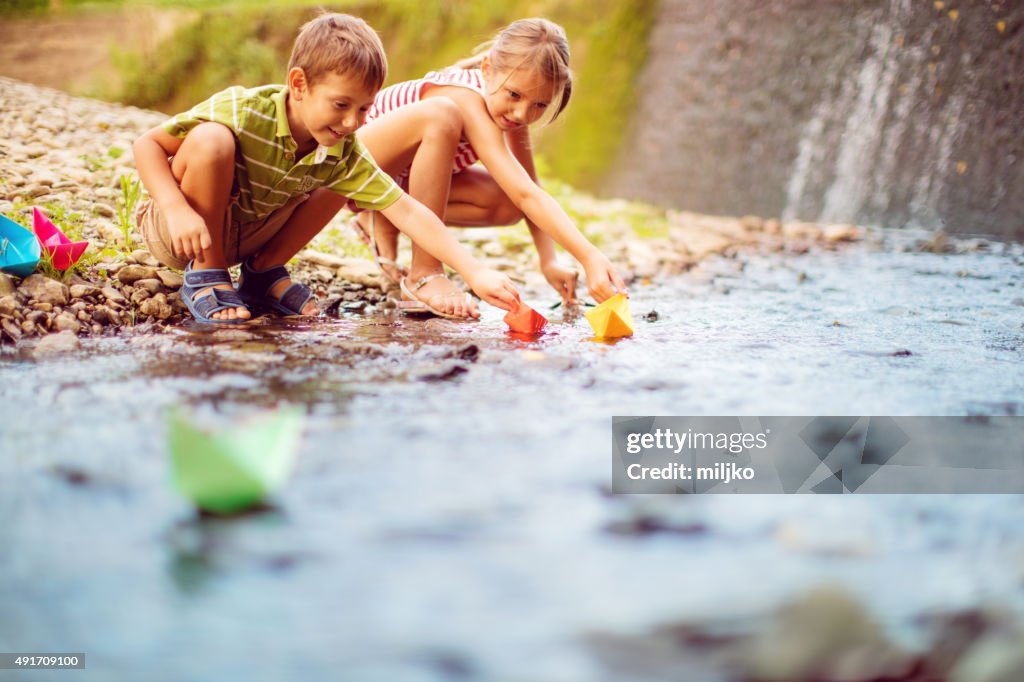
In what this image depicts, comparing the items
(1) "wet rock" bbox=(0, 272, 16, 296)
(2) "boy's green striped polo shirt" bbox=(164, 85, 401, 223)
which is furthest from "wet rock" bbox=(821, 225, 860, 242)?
(1) "wet rock" bbox=(0, 272, 16, 296)

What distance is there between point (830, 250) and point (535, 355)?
12.0ft

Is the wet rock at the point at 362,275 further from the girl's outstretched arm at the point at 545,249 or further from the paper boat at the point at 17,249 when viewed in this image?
the paper boat at the point at 17,249

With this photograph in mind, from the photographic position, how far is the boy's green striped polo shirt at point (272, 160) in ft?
7.52

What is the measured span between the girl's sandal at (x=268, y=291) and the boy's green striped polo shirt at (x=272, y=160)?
213mm

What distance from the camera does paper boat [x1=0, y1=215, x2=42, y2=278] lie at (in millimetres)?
2219

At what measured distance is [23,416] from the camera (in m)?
1.43

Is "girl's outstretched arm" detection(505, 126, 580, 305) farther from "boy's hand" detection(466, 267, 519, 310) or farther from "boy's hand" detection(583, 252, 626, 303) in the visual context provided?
"boy's hand" detection(466, 267, 519, 310)

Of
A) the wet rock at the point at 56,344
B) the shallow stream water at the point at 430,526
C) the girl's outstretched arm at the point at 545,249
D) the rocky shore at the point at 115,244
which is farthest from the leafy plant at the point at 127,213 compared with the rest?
the girl's outstretched arm at the point at 545,249

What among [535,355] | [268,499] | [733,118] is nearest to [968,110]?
[733,118]

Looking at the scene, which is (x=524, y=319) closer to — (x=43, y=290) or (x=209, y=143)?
(x=209, y=143)

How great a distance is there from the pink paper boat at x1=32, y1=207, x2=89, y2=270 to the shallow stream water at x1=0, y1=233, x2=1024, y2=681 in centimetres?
54

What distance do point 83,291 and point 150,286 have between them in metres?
0.20

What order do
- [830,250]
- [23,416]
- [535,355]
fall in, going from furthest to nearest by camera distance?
1. [830,250]
2. [535,355]
3. [23,416]

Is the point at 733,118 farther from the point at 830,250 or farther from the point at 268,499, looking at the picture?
the point at 268,499
